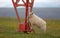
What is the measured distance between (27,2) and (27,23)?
104 cm

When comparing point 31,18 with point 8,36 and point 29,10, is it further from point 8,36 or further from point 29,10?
point 8,36

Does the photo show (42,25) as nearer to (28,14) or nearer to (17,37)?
(28,14)

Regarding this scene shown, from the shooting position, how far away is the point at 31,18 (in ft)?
41.7

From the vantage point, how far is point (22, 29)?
1329 cm

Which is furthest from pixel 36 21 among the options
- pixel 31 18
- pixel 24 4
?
pixel 24 4

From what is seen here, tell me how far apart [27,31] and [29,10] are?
1.02 meters

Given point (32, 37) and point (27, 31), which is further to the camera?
point (27, 31)

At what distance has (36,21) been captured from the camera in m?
12.6

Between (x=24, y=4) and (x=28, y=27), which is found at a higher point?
(x=24, y=4)

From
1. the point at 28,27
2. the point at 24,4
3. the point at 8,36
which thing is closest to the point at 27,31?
the point at 28,27

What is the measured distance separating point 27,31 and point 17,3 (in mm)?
1410

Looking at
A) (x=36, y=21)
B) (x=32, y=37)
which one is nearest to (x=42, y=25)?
(x=36, y=21)

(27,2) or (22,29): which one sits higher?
(27,2)

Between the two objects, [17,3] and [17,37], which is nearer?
[17,37]
